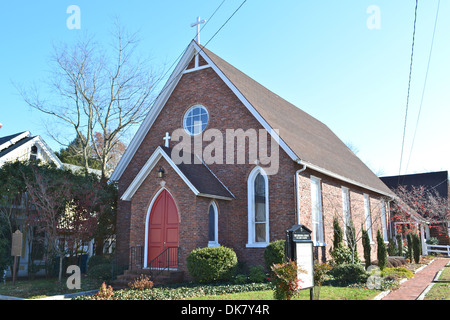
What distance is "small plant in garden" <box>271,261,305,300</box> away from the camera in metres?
8.23

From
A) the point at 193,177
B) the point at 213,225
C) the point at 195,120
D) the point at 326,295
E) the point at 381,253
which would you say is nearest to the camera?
the point at 326,295

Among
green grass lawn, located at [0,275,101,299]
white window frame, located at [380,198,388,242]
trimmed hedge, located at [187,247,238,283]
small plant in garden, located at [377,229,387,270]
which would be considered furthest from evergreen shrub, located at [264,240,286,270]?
white window frame, located at [380,198,388,242]

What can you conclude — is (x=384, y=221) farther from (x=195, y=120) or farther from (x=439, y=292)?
(x=195, y=120)

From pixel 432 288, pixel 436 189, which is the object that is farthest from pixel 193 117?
pixel 436 189

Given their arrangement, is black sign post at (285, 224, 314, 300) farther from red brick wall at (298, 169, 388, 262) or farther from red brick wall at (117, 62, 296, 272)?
red brick wall at (298, 169, 388, 262)

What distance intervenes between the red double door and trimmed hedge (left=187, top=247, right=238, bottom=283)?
1.69m

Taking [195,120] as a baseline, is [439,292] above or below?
below

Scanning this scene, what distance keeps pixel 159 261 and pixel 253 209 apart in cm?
411

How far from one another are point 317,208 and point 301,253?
795 cm

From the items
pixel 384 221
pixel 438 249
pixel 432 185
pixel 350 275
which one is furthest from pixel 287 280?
pixel 432 185

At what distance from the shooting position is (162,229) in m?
14.9

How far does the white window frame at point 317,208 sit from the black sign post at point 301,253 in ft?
23.3

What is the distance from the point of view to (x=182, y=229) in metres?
13.9

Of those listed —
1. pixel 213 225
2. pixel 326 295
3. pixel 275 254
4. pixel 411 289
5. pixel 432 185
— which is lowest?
pixel 411 289
